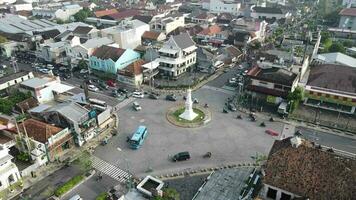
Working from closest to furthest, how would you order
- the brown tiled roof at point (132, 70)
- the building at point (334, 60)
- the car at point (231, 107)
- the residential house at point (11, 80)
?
the car at point (231, 107) → the residential house at point (11, 80) → the brown tiled roof at point (132, 70) → the building at point (334, 60)

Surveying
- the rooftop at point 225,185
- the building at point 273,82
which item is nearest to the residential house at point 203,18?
the building at point 273,82

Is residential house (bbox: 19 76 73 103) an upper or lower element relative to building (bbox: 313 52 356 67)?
lower

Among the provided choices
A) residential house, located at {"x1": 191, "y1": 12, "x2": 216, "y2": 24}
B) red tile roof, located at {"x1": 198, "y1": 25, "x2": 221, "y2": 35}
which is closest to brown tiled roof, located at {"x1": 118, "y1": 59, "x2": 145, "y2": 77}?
red tile roof, located at {"x1": 198, "y1": 25, "x2": 221, "y2": 35}

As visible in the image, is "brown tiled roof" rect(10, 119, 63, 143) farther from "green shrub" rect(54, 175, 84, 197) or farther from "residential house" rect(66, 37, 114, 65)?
"residential house" rect(66, 37, 114, 65)

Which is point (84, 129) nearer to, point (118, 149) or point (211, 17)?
point (118, 149)

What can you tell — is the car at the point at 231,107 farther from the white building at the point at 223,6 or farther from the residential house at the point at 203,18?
the white building at the point at 223,6

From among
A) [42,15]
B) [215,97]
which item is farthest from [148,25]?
[42,15]
